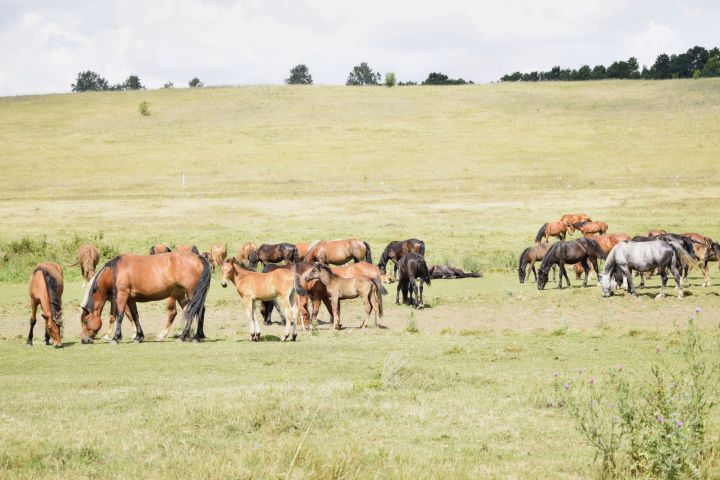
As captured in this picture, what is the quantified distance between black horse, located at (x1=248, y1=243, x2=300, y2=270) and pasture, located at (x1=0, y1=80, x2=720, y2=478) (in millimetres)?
4002

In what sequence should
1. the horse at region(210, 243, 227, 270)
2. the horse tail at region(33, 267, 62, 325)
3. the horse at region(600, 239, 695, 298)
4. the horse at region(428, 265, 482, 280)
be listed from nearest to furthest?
the horse tail at region(33, 267, 62, 325), the horse at region(600, 239, 695, 298), the horse at region(428, 265, 482, 280), the horse at region(210, 243, 227, 270)

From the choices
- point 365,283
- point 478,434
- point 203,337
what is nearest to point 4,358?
point 203,337

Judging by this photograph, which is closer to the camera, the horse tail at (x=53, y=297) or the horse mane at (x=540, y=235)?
the horse tail at (x=53, y=297)

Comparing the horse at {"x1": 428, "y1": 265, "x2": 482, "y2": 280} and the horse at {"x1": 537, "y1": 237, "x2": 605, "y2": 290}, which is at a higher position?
the horse at {"x1": 537, "y1": 237, "x2": 605, "y2": 290}

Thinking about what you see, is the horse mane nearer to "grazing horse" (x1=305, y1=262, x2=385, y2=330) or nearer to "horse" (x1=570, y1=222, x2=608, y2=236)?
"horse" (x1=570, y1=222, x2=608, y2=236)

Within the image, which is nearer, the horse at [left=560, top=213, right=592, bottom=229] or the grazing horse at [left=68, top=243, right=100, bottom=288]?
the grazing horse at [left=68, top=243, right=100, bottom=288]

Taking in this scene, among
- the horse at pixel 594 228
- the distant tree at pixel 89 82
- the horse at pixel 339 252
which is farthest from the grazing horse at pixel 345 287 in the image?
the distant tree at pixel 89 82

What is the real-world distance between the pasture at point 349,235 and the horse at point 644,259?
0.81m

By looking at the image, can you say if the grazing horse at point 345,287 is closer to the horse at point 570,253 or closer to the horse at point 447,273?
the horse at point 570,253

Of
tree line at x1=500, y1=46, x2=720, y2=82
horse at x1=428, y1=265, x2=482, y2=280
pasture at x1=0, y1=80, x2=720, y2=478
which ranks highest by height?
tree line at x1=500, y1=46, x2=720, y2=82

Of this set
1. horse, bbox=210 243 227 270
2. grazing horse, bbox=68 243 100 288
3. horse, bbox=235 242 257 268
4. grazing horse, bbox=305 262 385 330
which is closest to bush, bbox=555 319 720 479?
grazing horse, bbox=305 262 385 330

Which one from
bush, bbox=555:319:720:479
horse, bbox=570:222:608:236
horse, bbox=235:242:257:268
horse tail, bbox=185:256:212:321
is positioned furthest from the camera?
horse, bbox=570:222:608:236

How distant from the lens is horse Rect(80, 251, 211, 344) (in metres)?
17.7

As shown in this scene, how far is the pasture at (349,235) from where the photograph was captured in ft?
30.8
